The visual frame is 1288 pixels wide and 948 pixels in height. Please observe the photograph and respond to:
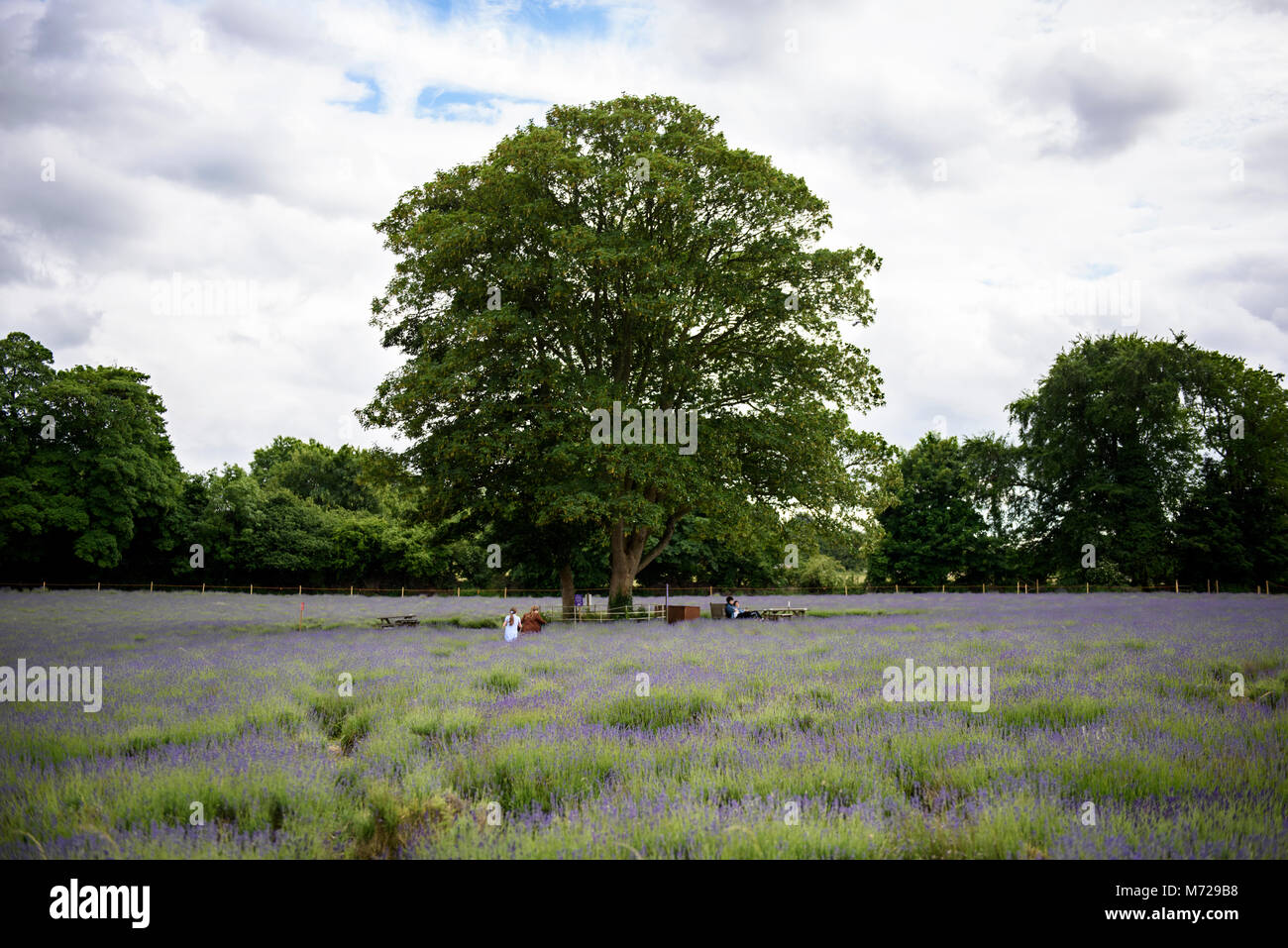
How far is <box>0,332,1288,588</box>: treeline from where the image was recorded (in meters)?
43.5

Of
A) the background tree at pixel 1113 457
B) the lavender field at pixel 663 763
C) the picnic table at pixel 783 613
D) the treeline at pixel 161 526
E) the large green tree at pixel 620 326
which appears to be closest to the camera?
the lavender field at pixel 663 763

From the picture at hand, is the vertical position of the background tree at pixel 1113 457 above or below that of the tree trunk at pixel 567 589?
above

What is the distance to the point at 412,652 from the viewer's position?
1270 centimetres

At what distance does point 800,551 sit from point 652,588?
11.5m

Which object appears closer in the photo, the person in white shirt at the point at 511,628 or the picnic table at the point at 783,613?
the person in white shirt at the point at 511,628

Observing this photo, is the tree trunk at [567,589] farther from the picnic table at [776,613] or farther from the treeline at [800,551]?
the treeline at [800,551]

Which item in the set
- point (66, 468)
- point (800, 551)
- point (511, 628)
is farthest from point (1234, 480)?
point (66, 468)

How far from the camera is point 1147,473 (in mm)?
44906

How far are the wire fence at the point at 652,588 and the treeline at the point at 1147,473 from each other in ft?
3.93

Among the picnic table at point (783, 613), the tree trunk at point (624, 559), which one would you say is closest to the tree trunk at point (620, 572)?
the tree trunk at point (624, 559)

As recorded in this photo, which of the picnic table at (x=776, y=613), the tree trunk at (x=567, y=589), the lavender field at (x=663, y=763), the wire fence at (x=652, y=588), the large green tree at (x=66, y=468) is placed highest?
the large green tree at (x=66, y=468)

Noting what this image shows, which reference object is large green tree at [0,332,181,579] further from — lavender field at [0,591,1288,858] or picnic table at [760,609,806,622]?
lavender field at [0,591,1288,858]

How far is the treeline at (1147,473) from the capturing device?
43938 millimetres
